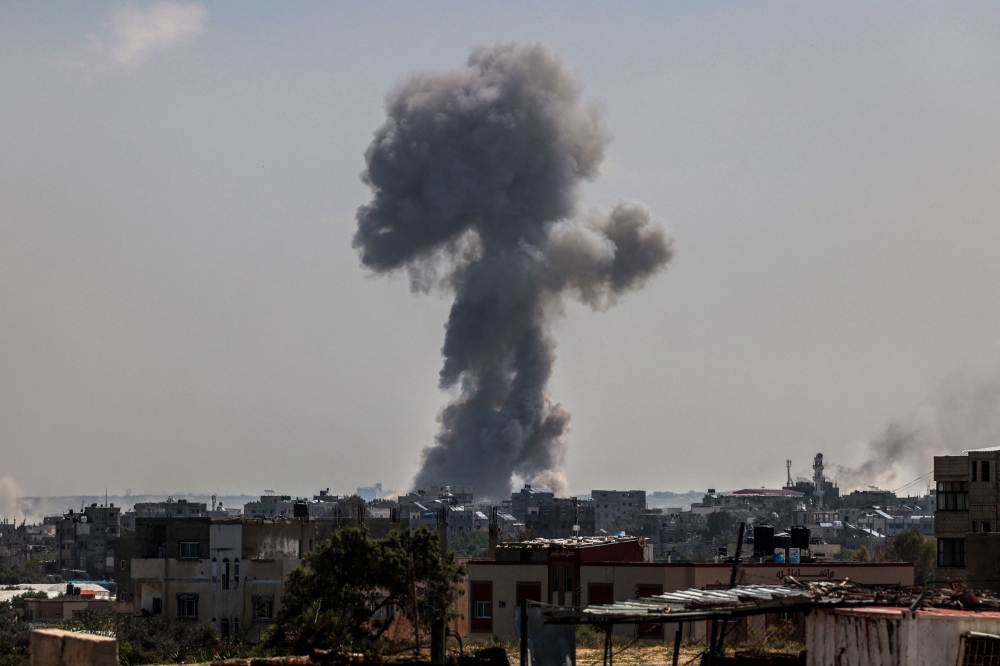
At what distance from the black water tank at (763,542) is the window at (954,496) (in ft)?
23.9

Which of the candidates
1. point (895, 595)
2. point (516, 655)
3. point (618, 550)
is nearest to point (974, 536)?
point (516, 655)

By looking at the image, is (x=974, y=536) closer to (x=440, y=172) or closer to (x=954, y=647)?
(x=954, y=647)

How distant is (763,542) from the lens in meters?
49.5

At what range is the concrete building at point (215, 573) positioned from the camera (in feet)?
152

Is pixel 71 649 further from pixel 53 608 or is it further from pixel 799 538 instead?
pixel 53 608

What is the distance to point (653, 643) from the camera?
35531 millimetres

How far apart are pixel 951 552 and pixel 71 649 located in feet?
101

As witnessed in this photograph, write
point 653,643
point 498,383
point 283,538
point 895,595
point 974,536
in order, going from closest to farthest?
point 895,595 < point 974,536 < point 653,643 < point 283,538 < point 498,383

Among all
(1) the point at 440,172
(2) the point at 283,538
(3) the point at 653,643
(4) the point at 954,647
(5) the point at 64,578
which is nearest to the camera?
(4) the point at 954,647

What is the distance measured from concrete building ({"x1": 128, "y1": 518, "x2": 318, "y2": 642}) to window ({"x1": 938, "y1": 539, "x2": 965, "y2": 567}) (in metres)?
19.6

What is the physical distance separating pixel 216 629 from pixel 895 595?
3165 cm

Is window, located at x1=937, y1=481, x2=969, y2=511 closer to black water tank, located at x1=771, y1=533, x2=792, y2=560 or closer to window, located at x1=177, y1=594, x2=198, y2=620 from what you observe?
black water tank, located at x1=771, y1=533, x2=792, y2=560

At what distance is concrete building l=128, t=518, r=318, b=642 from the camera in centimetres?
4644

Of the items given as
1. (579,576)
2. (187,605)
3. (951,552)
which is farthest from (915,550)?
(187,605)
